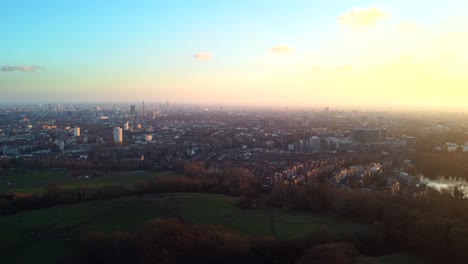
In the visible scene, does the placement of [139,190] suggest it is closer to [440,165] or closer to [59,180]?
[59,180]

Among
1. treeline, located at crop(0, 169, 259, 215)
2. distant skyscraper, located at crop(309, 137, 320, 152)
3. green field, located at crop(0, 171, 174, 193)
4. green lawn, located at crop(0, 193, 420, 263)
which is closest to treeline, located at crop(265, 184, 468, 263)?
green lawn, located at crop(0, 193, 420, 263)

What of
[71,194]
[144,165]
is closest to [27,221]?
[71,194]

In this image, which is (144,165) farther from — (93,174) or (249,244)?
(249,244)

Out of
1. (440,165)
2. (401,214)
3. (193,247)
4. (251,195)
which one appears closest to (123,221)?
(193,247)

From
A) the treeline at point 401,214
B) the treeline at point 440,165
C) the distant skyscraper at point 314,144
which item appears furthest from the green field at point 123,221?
the distant skyscraper at point 314,144

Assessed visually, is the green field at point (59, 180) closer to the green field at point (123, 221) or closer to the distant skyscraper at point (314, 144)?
the green field at point (123, 221)
